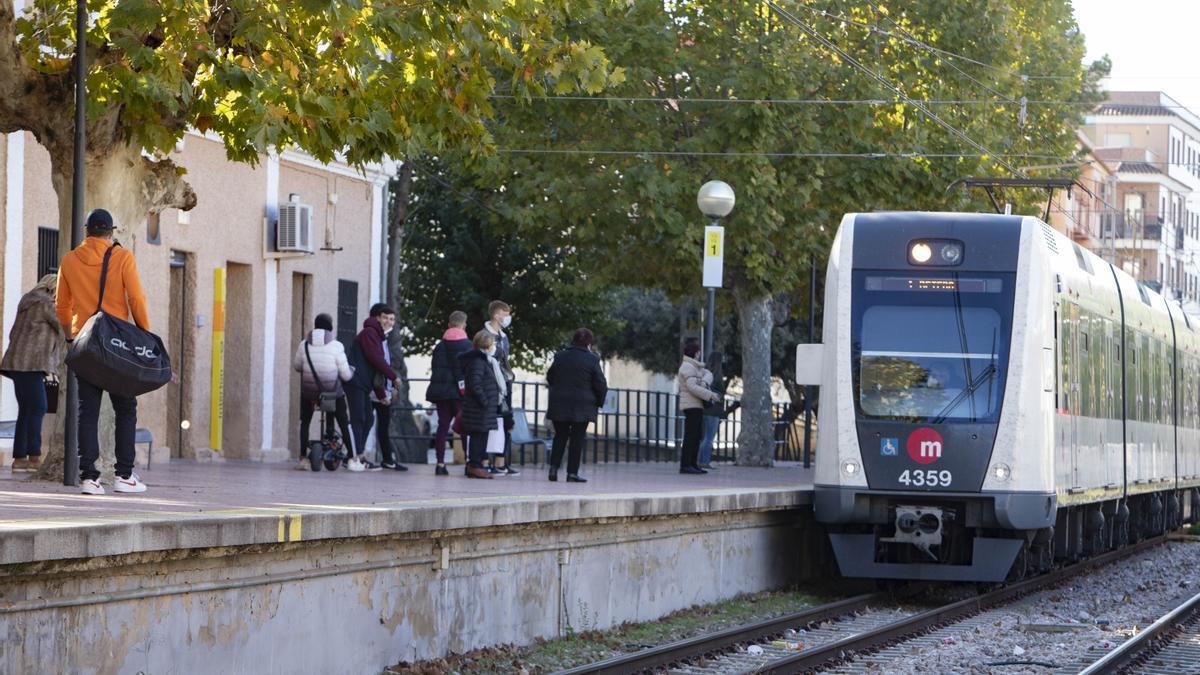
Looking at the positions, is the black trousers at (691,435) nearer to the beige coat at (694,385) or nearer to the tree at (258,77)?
the beige coat at (694,385)

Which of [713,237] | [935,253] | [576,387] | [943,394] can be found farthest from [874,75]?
[943,394]

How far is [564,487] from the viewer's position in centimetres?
1758

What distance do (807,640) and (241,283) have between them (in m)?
12.1

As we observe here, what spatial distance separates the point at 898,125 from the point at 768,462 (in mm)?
5386

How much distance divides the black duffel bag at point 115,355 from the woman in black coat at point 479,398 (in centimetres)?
646

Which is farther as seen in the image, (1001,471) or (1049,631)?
(1001,471)

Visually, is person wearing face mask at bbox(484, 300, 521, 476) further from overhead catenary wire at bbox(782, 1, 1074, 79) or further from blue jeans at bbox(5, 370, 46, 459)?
overhead catenary wire at bbox(782, 1, 1074, 79)

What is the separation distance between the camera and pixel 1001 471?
16766mm

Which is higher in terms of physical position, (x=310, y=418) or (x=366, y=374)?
(x=366, y=374)

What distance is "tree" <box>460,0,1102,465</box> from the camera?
27375 millimetres

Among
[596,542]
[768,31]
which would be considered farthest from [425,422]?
[596,542]

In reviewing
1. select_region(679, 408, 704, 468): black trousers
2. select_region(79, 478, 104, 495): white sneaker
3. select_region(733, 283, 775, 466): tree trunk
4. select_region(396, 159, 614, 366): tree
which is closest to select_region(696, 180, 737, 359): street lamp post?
select_region(679, 408, 704, 468): black trousers

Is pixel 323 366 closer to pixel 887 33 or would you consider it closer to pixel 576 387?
pixel 576 387

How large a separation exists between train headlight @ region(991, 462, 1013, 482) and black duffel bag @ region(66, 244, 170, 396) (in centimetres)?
748
